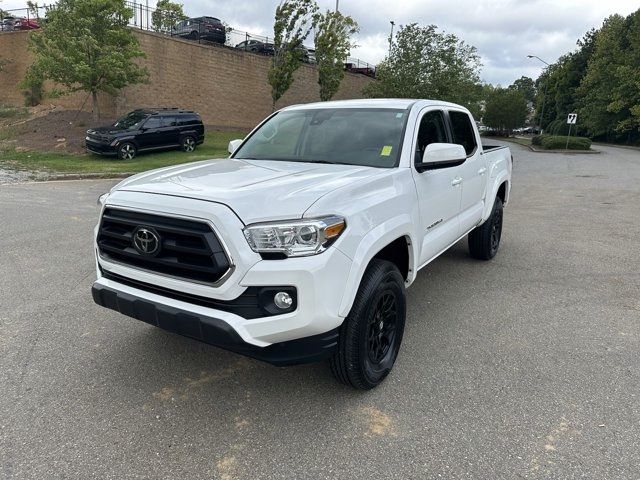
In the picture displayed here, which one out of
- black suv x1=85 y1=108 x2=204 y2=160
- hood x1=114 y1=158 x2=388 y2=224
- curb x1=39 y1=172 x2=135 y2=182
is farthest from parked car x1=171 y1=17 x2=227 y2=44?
hood x1=114 y1=158 x2=388 y2=224

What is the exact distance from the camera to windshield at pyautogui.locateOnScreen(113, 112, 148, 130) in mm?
16969

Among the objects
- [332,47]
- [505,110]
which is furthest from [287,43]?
[505,110]

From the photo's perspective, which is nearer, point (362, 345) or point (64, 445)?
point (64, 445)

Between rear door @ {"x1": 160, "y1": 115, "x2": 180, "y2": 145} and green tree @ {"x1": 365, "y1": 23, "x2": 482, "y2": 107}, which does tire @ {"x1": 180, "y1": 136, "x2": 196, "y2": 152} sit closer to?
rear door @ {"x1": 160, "y1": 115, "x2": 180, "y2": 145}

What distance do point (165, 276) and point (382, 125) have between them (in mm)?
2103

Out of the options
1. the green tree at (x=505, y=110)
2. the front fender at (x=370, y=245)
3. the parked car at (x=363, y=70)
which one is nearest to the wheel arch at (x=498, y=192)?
the front fender at (x=370, y=245)

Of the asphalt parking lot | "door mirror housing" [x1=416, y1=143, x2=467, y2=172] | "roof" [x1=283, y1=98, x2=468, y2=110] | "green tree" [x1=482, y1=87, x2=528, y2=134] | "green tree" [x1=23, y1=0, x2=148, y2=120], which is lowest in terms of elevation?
the asphalt parking lot

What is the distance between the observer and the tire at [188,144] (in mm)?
18906

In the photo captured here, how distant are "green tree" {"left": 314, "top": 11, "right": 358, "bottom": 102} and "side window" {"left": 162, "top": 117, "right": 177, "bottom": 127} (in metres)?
13.4

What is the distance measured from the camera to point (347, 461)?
2.42 meters

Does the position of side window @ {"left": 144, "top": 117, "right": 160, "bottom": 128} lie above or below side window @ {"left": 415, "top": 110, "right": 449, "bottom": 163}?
above

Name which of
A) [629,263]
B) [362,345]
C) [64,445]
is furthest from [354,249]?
[629,263]

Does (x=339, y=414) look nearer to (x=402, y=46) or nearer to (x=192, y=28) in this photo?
(x=192, y=28)

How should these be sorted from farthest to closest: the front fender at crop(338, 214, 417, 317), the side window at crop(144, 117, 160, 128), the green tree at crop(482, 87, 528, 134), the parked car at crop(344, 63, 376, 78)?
the green tree at crop(482, 87, 528, 134) < the parked car at crop(344, 63, 376, 78) < the side window at crop(144, 117, 160, 128) < the front fender at crop(338, 214, 417, 317)
